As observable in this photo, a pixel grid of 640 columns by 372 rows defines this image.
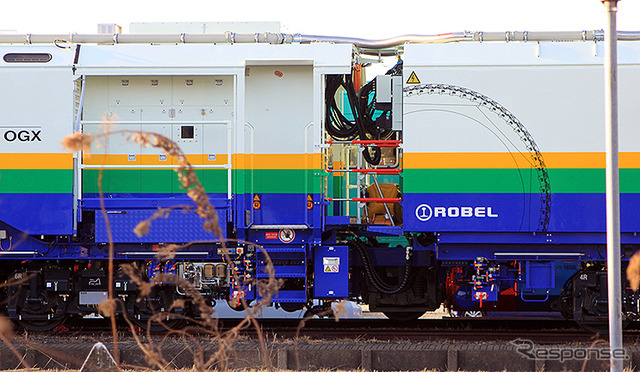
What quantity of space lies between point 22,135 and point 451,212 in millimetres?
6133

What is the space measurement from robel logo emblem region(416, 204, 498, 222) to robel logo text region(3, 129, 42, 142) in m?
5.47

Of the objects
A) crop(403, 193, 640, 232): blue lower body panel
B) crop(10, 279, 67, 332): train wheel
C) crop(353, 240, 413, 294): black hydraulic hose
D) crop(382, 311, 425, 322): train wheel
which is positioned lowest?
crop(382, 311, 425, 322): train wheel

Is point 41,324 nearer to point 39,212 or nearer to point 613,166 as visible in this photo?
point 39,212

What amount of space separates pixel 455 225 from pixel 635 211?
2.46 meters

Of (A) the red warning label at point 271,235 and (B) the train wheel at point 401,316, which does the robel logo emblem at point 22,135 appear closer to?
(A) the red warning label at point 271,235

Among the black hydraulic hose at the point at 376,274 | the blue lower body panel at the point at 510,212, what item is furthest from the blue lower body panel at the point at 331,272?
the blue lower body panel at the point at 510,212

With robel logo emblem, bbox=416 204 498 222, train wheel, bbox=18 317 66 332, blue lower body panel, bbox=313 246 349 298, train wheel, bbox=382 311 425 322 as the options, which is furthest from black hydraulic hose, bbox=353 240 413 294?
train wheel, bbox=18 317 66 332

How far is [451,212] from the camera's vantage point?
9195mm

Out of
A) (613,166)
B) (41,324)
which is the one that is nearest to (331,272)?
(41,324)

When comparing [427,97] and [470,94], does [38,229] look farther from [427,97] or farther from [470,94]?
[470,94]

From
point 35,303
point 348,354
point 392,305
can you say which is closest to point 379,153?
point 392,305

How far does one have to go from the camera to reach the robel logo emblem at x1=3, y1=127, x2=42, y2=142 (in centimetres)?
947

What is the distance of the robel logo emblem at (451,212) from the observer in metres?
9.19

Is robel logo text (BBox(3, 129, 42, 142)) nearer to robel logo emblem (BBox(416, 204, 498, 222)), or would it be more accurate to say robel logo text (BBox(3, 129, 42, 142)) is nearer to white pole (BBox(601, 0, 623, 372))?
robel logo emblem (BBox(416, 204, 498, 222))
